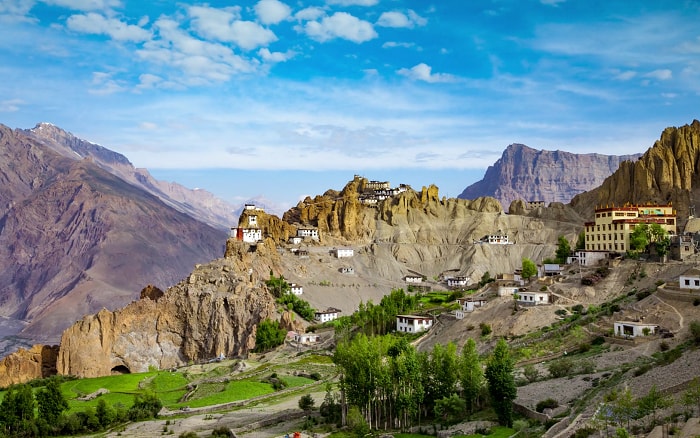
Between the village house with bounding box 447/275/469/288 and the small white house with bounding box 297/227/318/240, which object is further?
the small white house with bounding box 297/227/318/240

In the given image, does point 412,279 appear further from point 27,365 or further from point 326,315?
point 27,365

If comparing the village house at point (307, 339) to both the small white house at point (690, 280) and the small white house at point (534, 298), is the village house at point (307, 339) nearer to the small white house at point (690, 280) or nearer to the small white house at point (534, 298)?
the small white house at point (534, 298)

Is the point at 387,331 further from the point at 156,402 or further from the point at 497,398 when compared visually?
the point at 497,398

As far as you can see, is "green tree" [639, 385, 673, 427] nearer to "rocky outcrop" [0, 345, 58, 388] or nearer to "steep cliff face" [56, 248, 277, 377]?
"steep cliff face" [56, 248, 277, 377]

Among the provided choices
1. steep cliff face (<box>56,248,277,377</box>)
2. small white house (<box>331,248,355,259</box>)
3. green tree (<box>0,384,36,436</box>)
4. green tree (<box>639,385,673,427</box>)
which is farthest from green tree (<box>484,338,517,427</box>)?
small white house (<box>331,248,355,259</box>)

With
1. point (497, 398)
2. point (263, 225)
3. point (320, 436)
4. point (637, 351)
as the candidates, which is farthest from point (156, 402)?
point (263, 225)

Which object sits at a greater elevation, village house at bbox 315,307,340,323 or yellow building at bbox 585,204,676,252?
yellow building at bbox 585,204,676,252

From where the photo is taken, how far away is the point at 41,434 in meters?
66.0

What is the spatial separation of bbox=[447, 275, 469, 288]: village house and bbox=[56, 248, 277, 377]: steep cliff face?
147 ft

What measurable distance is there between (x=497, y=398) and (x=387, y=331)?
51.6 m

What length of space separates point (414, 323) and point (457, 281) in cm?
5620

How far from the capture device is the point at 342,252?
172125mm

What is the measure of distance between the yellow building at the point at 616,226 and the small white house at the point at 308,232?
A: 91.5 m

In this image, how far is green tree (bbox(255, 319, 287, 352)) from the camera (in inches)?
4466
